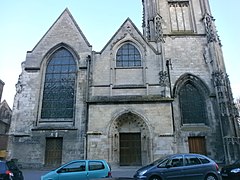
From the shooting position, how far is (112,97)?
1449 centimetres

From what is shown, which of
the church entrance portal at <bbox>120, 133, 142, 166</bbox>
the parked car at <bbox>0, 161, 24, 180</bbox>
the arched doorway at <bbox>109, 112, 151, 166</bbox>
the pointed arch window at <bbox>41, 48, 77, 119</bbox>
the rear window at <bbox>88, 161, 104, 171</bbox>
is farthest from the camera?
the pointed arch window at <bbox>41, 48, 77, 119</bbox>

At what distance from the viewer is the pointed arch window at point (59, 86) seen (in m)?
15.6

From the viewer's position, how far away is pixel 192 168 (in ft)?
25.5

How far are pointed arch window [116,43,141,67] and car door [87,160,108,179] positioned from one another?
9.60 m

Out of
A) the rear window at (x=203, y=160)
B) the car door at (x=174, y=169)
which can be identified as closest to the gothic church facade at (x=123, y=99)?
the rear window at (x=203, y=160)

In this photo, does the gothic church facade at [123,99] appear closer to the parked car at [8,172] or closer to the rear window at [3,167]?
the parked car at [8,172]

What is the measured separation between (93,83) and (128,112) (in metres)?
3.67

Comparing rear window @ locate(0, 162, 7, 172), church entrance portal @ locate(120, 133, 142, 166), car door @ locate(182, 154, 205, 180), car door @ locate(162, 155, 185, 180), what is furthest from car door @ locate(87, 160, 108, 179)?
church entrance portal @ locate(120, 133, 142, 166)

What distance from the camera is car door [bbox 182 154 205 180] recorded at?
25.1 ft

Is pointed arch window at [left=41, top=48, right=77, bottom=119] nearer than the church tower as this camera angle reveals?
No

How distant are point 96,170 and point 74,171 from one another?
2.81ft

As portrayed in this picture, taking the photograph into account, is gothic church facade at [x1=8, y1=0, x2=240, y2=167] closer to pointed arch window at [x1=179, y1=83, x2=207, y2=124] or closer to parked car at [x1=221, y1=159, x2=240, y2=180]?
pointed arch window at [x1=179, y1=83, x2=207, y2=124]

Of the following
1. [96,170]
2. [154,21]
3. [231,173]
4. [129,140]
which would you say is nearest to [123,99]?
[129,140]

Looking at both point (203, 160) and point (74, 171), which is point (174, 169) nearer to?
point (203, 160)
